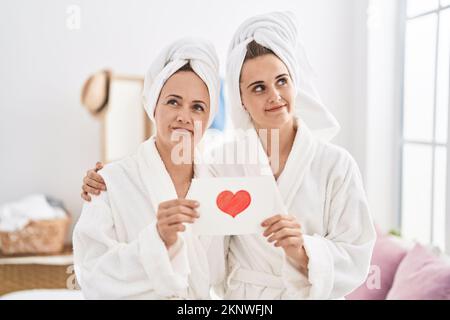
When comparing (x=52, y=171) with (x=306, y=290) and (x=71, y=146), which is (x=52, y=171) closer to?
(x=71, y=146)

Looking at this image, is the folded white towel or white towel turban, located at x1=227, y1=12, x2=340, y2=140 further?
the folded white towel

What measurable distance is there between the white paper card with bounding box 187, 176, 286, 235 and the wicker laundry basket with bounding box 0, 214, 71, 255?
1.71 ft

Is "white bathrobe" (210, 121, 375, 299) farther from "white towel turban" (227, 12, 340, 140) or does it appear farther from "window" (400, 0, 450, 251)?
"window" (400, 0, 450, 251)

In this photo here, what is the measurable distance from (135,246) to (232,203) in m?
0.16

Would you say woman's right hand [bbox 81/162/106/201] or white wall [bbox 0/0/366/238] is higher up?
white wall [bbox 0/0/366/238]

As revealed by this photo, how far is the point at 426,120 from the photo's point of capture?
122 centimetres

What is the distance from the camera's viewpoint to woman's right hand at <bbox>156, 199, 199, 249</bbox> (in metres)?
0.72

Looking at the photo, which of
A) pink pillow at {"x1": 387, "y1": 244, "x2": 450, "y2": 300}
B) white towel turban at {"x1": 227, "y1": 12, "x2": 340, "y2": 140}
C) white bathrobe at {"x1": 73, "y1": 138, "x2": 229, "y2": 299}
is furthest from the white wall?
pink pillow at {"x1": 387, "y1": 244, "x2": 450, "y2": 300}

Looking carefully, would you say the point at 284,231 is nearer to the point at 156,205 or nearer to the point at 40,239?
the point at 156,205

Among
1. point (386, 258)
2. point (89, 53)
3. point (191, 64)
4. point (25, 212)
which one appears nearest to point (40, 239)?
point (25, 212)

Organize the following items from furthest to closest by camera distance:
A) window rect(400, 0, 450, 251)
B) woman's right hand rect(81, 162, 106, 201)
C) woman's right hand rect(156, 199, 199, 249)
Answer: window rect(400, 0, 450, 251) < woman's right hand rect(81, 162, 106, 201) < woman's right hand rect(156, 199, 199, 249)

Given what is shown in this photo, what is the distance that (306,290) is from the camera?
82 centimetres
